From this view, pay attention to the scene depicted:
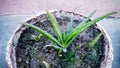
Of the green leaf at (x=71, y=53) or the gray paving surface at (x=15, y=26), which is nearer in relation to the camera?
the green leaf at (x=71, y=53)

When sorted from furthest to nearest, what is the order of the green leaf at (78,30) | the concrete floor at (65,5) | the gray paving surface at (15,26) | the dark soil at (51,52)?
1. the concrete floor at (65,5)
2. the gray paving surface at (15,26)
3. the dark soil at (51,52)
4. the green leaf at (78,30)

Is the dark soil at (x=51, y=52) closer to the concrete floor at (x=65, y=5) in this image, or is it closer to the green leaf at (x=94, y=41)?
the green leaf at (x=94, y=41)

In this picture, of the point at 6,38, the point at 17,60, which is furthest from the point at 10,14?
the point at 17,60

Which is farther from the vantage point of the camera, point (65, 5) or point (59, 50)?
point (65, 5)

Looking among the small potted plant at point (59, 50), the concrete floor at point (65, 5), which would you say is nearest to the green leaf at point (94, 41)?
the small potted plant at point (59, 50)

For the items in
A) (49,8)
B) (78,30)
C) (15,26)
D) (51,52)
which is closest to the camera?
(78,30)

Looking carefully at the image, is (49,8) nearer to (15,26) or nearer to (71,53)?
(15,26)

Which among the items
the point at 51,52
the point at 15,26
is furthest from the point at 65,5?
the point at 51,52

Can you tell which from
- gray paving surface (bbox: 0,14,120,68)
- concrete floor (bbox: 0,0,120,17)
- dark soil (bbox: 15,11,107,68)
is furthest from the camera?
concrete floor (bbox: 0,0,120,17)

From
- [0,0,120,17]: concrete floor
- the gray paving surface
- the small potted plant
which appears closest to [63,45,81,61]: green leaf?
the small potted plant

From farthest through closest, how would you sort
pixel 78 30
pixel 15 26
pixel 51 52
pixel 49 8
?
pixel 49 8 → pixel 15 26 → pixel 51 52 → pixel 78 30

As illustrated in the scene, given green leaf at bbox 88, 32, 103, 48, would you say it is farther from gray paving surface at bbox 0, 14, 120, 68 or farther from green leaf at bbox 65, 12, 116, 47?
gray paving surface at bbox 0, 14, 120, 68

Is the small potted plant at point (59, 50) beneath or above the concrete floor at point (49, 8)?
beneath
